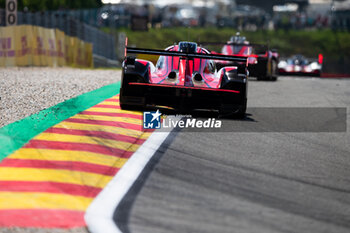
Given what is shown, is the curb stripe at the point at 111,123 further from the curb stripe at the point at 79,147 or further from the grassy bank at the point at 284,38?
the grassy bank at the point at 284,38

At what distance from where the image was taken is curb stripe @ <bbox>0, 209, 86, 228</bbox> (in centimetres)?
375

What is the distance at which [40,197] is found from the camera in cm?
425

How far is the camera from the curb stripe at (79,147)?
5816 mm

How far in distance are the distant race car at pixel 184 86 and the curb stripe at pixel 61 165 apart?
3.23 meters

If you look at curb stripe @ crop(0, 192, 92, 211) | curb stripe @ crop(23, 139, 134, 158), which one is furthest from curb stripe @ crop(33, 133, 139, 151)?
curb stripe @ crop(0, 192, 92, 211)

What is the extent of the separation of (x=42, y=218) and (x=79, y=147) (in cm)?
213

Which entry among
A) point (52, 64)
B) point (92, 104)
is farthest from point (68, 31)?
point (92, 104)

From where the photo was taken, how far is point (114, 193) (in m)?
4.45

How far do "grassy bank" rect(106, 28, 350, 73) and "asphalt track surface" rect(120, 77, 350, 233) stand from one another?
3916 cm

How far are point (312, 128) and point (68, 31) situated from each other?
19.0 m

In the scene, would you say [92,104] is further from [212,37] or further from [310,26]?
[310,26]

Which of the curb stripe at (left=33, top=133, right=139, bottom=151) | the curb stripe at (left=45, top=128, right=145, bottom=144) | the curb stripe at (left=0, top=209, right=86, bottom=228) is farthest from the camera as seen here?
the curb stripe at (left=45, top=128, right=145, bottom=144)

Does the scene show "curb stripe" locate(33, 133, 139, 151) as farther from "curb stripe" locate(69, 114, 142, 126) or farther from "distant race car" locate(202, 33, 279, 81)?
"distant race car" locate(202, 33, 279, 81)

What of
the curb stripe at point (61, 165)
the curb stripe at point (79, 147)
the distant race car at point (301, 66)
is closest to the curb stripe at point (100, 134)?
the curb stripe at point (79, 147)
